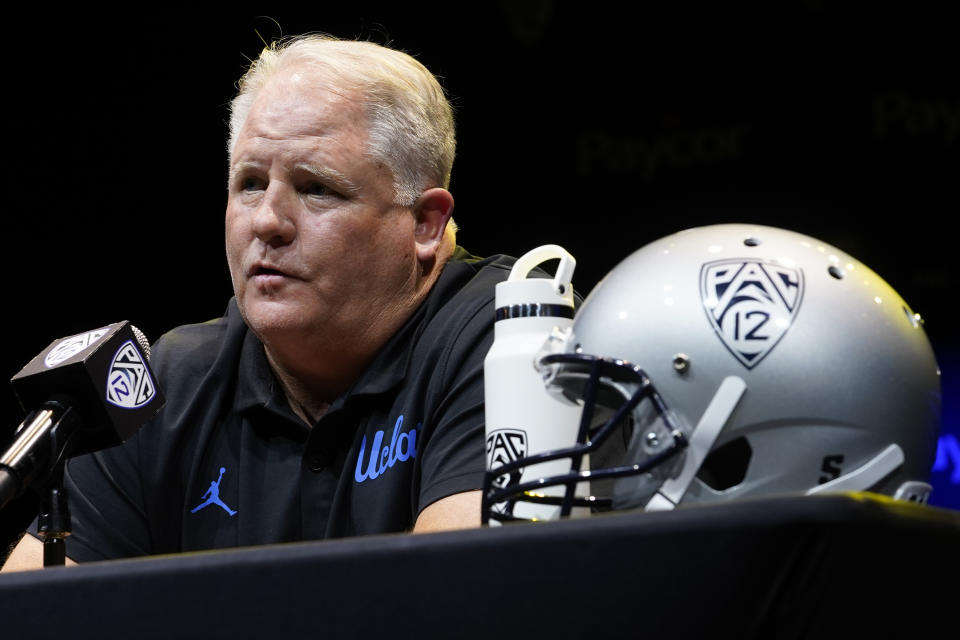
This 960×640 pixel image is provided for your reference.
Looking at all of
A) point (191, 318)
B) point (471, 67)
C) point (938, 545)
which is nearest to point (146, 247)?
point (191, 318)

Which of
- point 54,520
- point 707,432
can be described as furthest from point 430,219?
point 707,432

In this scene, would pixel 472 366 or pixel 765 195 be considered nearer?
pixel 472 366

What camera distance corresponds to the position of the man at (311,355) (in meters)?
1.38

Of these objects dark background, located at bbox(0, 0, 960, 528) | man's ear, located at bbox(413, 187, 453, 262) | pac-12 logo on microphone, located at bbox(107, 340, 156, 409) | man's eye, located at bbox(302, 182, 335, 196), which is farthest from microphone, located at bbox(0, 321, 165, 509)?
dark background, located at bbox(0, 0, 960, 528)

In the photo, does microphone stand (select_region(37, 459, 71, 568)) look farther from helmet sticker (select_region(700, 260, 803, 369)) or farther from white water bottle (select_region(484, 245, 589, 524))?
helmet sticker (select_region(700, 260, 803, 369))

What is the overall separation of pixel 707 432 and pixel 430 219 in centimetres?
84

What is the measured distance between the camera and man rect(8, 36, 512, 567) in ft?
4.54

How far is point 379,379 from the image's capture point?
4.66 ft

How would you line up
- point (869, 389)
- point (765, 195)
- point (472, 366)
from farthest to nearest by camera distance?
point (765, 195) < point (472, 366) < point (869, 389)

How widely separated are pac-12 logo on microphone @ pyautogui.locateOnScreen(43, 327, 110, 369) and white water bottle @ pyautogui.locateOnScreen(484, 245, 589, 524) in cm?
36

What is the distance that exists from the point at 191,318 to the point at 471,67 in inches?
37.0

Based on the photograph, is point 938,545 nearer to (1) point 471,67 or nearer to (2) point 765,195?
(2) point 765,195

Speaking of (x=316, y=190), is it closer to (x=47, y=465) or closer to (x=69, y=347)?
(x=69, y=347)

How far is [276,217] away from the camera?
55.4 inches
